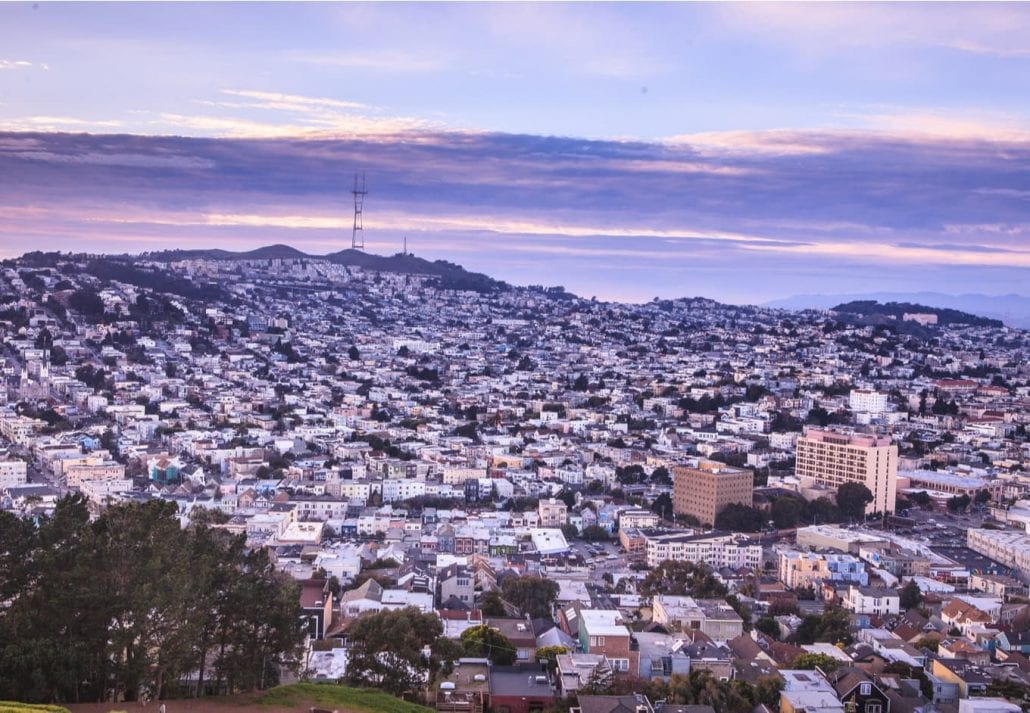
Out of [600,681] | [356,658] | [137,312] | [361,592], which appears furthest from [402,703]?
[137,312]

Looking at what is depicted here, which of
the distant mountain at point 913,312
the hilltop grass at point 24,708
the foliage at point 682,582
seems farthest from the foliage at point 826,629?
the distant mountain at point 913,312

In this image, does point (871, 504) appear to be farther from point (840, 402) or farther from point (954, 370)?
point (954, 370)

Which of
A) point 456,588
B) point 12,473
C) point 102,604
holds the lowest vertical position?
point 12,473

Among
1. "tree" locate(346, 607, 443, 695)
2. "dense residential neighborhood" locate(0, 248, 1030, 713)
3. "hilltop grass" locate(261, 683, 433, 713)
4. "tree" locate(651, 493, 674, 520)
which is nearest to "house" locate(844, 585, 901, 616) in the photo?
"dense residential neighborhood" locate(0, 248, 1030, 713)

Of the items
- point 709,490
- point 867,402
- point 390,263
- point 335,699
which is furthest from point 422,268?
point 335,699

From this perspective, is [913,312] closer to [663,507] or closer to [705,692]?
[663,507]

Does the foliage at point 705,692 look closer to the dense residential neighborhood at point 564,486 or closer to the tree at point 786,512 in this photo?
the dense residential neighborhood at point 564,486

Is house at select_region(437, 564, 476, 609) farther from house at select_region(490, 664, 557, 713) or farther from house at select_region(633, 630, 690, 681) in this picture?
house at select_region(490, 664, 557, 713)
